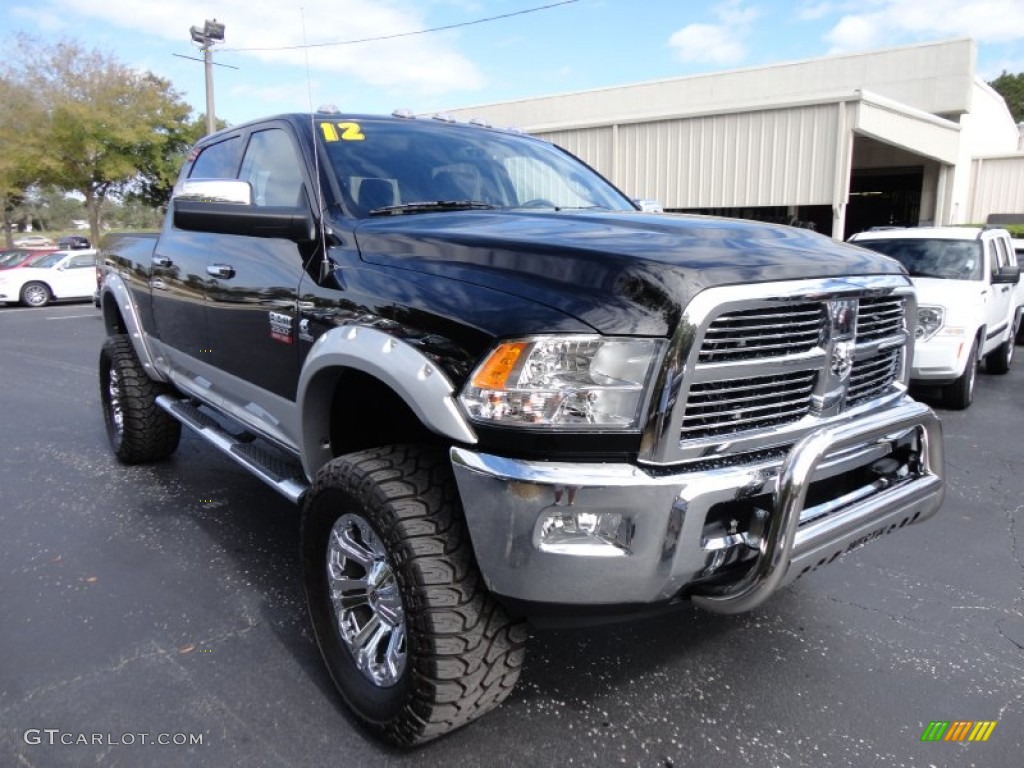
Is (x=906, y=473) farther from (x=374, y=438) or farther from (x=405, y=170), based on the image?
(x=405, y=170)

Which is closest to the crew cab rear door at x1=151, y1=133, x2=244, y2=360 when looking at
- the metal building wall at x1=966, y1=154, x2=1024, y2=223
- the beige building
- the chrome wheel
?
the chrome wheel

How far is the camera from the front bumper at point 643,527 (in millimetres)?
1891

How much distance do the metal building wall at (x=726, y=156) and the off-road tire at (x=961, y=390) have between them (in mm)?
10144

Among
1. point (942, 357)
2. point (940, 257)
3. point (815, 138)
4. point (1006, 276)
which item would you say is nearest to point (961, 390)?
point (942, 357)

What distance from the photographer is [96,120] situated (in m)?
24.4

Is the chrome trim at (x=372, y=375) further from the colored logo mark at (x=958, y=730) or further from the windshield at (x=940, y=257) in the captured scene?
the windshield at (x=940, y=257)

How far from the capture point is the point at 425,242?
239 centimetres

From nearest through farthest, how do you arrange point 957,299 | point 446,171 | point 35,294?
1. point 446,171
2. point 957,299
3. point 35,294

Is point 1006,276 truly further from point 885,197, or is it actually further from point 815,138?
point 885,197

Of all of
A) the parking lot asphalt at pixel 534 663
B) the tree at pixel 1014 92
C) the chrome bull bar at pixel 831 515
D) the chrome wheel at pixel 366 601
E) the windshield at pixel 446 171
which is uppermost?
the tree at pixel 1014 92

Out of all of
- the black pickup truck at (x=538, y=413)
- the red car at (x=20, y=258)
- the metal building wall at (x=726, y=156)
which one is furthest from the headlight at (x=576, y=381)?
the red car at (x=20, y=258)

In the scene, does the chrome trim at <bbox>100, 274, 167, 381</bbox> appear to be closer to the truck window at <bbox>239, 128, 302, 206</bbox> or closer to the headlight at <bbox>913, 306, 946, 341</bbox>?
the truck window at <bbox>239, 128, 302, 206</bbox>

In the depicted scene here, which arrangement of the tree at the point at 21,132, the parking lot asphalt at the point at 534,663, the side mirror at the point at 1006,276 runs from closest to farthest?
the parking lot asphalt at the point at 534,663
the side mirror at the point at 1006,276
the tree at the point at 21,132

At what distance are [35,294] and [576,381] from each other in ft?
68.5
